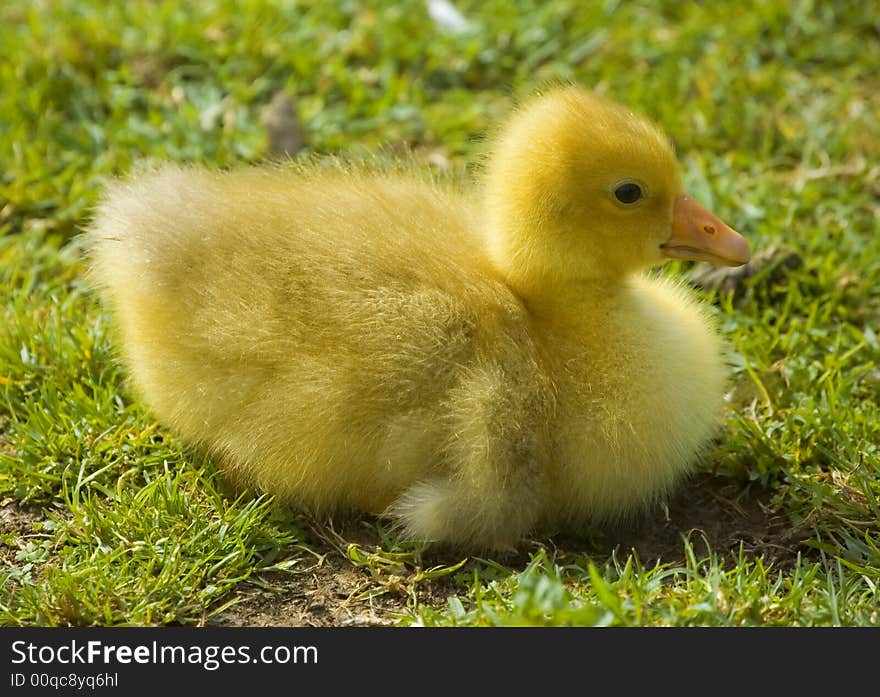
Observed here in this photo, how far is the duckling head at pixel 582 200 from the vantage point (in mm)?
3348

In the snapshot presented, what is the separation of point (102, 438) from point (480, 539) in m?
1.23

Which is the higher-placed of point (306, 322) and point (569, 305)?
point (569, 305)

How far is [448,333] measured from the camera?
3.24 meters

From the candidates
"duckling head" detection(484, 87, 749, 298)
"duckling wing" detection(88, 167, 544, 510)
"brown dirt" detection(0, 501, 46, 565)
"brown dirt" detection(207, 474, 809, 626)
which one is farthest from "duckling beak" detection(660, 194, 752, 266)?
"brown dirt" detection(0, 501, 46, 565)

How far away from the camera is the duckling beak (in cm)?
352

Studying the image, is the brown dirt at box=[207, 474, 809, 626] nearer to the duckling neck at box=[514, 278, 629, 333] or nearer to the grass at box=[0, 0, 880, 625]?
the grass at box=[0, 0, 880, 625]

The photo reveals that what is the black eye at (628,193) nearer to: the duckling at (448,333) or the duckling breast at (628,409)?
the duckling at (448,333)

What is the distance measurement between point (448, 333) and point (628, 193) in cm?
66

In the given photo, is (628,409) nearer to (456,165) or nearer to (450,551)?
(450,551)

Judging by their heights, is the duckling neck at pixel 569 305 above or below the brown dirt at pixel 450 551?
above

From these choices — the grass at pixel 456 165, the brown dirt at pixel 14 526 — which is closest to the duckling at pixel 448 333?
the grass at pixel 456 165

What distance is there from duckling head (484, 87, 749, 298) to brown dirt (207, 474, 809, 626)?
0.71m

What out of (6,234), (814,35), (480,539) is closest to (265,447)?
(480,539)

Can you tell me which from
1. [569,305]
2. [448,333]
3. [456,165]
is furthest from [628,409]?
[456,165]
